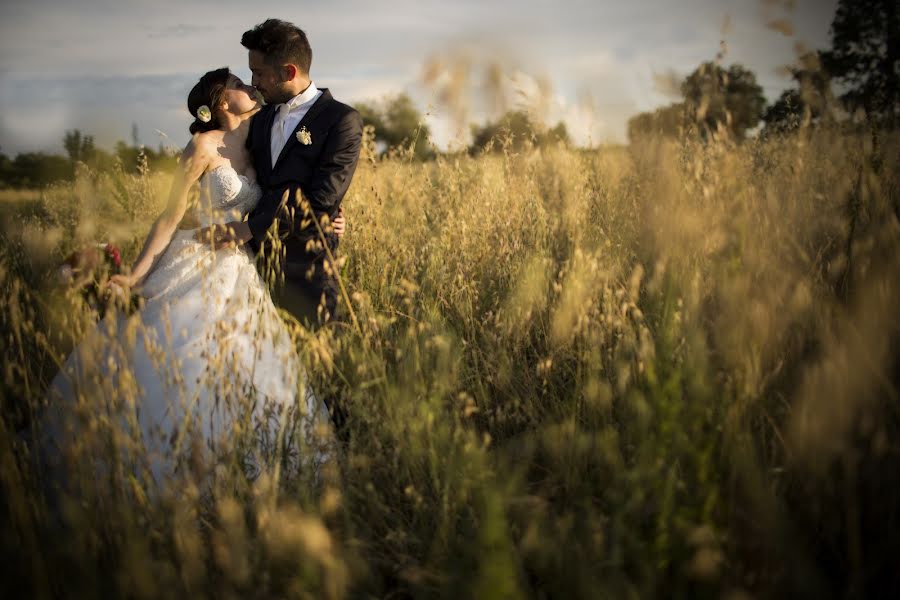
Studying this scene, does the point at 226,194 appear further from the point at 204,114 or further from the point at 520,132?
the point at 520,132

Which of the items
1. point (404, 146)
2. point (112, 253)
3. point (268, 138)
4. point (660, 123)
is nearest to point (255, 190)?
point (268, 138)

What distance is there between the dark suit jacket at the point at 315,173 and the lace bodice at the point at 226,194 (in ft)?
0.30

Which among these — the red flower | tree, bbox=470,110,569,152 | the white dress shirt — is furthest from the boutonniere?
tree, bbox=470,110,569,152

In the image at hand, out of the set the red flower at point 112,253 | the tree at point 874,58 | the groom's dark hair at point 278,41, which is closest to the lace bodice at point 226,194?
the red flower at point 112,253

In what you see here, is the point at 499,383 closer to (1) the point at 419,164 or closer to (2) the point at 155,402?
(2) the point at 155,402

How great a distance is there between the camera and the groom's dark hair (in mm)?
2766

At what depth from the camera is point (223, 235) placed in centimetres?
261

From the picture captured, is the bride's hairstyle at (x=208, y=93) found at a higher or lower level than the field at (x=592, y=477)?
higher

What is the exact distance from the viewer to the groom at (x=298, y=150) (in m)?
2.77

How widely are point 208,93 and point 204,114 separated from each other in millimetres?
146

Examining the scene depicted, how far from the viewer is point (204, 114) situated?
2801mm

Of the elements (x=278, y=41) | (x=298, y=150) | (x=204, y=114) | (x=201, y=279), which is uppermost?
(x=278, y=41)

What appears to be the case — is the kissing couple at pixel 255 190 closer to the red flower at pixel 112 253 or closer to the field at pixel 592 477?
the red flower at pixel 112 253

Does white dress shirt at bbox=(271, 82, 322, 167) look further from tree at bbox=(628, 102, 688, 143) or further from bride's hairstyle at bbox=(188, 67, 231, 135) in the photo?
tree at bbox=(628, 102, 688, 143)
